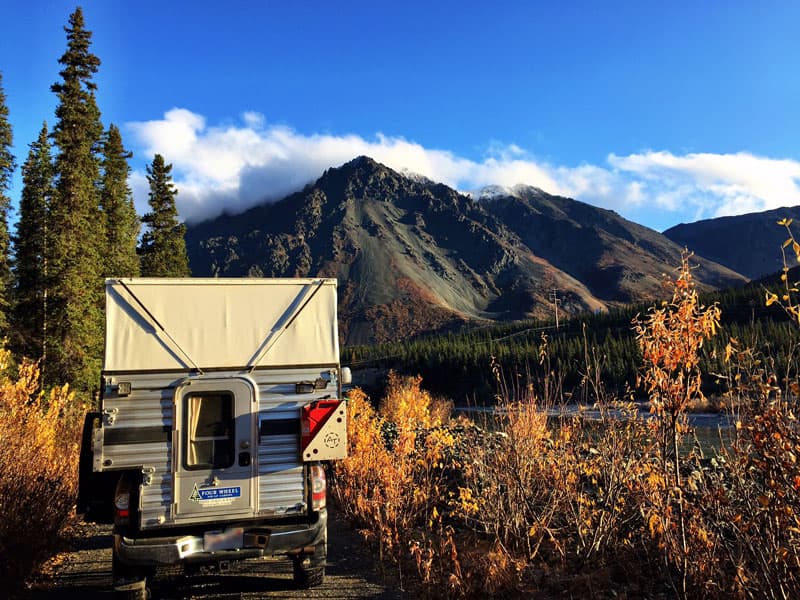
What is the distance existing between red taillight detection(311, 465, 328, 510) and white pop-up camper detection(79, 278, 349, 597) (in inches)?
0.5

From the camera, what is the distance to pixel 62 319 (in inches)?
778

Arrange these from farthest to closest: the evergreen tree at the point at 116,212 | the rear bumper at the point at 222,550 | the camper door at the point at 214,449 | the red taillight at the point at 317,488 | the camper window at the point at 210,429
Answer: the evergreen tree at the point at 116,212
the red taillight at the point at 317,488
the camper window at the point at 210,429
the camper door at the point at 214,449
the rear bumper at the point at 222,550

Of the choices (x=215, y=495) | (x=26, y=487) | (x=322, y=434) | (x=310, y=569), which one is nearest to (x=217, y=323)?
(x=322, y=434)

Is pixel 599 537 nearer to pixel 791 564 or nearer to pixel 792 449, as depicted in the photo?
pixel 791 564

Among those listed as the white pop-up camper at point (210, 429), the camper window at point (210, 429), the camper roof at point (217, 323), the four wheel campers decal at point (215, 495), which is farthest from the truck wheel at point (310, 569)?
the camper roof at point (217, 323)

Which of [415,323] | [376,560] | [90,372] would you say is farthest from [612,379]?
[415,323]

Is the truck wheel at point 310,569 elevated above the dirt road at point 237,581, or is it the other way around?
the truck wheel at point 310,569

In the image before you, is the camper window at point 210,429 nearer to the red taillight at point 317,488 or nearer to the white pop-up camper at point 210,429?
the white pop-up camper at point 210,429

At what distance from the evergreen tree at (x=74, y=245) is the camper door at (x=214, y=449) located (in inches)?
664

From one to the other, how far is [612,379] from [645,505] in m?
55.3

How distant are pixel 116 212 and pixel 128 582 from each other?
25093 mm

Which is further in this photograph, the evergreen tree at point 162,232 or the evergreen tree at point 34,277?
the evergreen tree at point 162,232

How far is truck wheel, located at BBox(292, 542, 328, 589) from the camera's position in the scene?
616 centimetres

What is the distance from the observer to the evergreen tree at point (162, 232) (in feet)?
105
